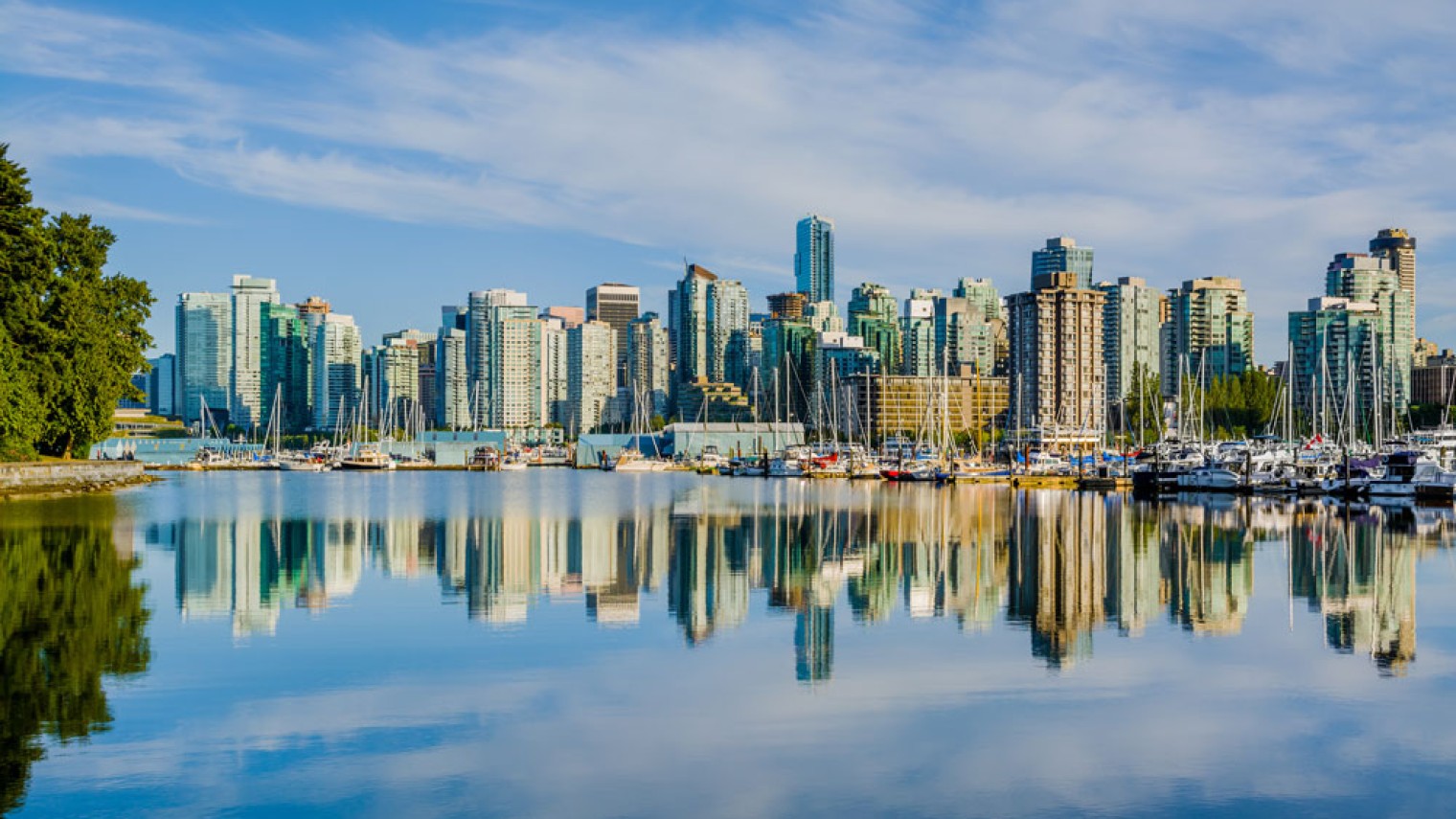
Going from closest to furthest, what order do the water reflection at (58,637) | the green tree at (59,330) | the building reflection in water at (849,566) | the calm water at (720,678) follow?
the calm water at (720,678) → the water reflection at (58,637) → the building reflection in water at (849,566) → the green tree at (59,330)

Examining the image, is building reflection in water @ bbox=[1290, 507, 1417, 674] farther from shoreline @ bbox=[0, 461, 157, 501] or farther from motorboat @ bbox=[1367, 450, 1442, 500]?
shoreline @ bbox=[0, 461, 157, 501]

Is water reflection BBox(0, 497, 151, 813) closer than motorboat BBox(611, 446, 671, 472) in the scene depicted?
Yes

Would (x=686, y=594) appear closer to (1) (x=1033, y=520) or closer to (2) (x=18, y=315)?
(1) (x=1033, y=520)

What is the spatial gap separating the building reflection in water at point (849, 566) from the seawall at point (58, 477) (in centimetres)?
1346

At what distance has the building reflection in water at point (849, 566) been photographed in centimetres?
2948

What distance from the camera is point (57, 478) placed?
75875 mm

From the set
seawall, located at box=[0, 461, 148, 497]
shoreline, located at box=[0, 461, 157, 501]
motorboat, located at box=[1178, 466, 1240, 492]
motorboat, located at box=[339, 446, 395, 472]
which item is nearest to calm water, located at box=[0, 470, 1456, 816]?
shoreline, located at box=[0, 461, 157, 501]

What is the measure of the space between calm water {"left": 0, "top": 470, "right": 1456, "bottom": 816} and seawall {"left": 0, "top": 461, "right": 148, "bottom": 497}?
23841 millimetres

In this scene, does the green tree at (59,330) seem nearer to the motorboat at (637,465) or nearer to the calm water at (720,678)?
the calm water at (720,678)

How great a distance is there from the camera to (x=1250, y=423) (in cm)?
16512

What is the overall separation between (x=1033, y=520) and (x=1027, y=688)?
4106cm

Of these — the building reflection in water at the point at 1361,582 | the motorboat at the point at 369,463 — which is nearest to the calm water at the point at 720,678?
the building reflection in water at the point at 1361,582

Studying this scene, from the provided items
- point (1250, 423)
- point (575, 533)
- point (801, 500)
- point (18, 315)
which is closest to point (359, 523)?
point (575, 533)

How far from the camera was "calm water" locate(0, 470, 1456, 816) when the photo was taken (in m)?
15.9
